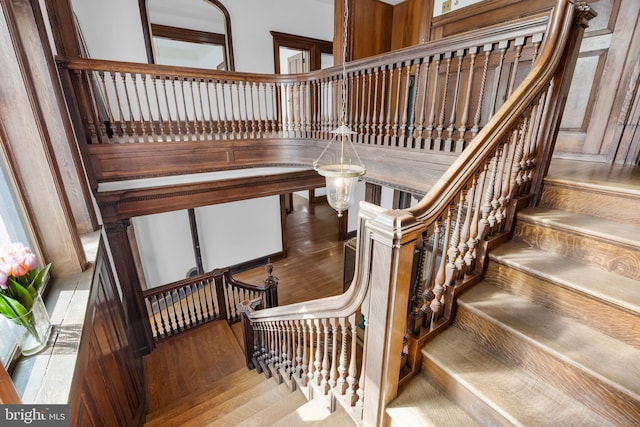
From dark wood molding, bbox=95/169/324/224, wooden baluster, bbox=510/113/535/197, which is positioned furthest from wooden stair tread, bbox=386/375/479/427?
dark wood molding, bbox=95/169/324/224

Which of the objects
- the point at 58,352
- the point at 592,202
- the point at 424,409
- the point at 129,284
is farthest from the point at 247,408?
the point at 592,202

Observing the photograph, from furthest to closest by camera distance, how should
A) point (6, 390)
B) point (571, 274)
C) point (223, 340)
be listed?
point (223, 340) → point (571, 274) → point (6, 390)

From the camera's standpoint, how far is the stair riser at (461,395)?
1.04 meters

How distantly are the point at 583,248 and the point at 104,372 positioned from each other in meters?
2.84

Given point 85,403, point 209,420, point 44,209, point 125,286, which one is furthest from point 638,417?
point 125,286

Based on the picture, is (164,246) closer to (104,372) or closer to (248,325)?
(248,325)

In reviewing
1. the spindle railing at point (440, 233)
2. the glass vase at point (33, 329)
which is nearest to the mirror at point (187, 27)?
the glass vase at point (33, 329)

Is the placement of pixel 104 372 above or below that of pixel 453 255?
below

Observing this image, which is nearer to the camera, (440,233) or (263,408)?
(440,233)

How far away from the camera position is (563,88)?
4.72ft

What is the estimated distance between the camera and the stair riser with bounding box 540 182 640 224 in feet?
4.57

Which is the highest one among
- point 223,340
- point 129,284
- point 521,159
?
point 521,159

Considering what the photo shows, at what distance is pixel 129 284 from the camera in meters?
3.06

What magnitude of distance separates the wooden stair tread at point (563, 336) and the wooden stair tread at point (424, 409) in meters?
0.41
